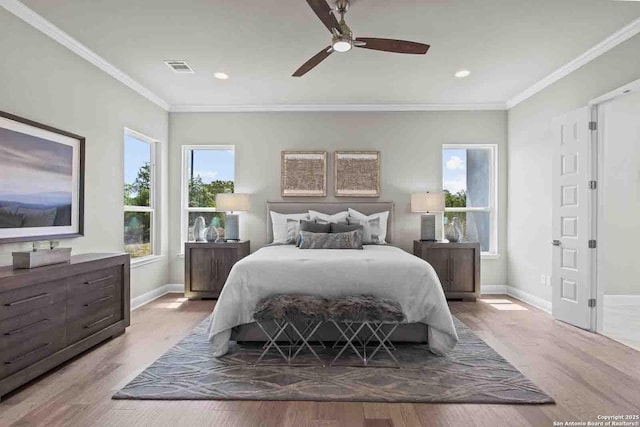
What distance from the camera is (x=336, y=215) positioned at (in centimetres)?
542

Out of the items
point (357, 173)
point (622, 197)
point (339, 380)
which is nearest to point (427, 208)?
point (357, 173)

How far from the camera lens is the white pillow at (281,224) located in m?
5.32

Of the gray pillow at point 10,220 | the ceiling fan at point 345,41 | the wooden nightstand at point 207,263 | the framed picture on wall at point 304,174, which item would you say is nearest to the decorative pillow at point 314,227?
the framed picture on wall at point 304,174

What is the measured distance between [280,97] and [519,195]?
3.63 metres

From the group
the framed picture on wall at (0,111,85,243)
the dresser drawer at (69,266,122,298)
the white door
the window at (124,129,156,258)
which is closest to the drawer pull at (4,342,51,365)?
the dresser drawer at (69,266,122,298)

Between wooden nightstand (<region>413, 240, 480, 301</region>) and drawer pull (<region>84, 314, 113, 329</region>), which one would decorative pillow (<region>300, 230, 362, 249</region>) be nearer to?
wooden nightstand (<region>413, 240, 480, 301</region>)

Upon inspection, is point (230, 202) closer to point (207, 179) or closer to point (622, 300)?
point (207, 179)

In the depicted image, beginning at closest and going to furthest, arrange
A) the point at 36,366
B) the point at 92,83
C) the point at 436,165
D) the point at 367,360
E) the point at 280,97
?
the point at 36,366, the point at 367,360, the point at 92,83, the point at 280,97, the point at 436,165

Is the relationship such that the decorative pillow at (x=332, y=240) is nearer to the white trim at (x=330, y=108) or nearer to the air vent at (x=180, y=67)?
the white trim at (x=330, y=108)

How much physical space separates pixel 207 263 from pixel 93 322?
2.03 m

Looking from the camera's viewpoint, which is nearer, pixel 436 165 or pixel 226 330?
pixel 226 330

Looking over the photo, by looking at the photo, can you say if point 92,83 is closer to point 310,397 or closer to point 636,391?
point 310,397

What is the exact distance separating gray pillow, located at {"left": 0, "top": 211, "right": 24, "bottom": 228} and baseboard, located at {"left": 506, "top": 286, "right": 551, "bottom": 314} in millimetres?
5463

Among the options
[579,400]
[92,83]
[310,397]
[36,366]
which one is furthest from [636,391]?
[92,83]
